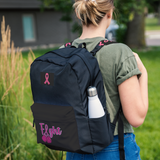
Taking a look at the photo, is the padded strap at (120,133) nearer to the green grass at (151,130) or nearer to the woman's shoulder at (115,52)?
the woman's shoulder at (115,52)

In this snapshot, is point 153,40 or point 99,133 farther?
point 153,40

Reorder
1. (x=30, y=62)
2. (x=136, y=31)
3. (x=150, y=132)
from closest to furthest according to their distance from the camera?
(x=30, y=62) < (x=150, y=132) < (x=136, y=31)

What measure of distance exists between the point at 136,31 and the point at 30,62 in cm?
1069

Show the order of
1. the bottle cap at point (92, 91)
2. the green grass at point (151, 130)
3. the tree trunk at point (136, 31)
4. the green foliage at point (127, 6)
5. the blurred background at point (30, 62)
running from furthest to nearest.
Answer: the tree trunk at point (136, 31), the green foliage at point (127, 6), the green grass at point (151, 130), the blurred background at point (30, 62), the bottle cap at point (92, 91)

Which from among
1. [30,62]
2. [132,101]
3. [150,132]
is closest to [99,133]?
[132,101]

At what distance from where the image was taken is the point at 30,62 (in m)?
2.81

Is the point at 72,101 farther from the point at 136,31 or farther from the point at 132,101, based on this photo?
the point at 136,31

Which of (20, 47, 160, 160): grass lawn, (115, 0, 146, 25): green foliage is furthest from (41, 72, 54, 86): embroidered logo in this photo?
(115, 0, 146, 25): green foliage

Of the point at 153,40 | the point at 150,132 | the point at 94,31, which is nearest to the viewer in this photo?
the point at 94,31

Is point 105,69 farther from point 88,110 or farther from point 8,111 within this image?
point 8,111

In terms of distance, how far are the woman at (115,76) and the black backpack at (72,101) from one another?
70mm

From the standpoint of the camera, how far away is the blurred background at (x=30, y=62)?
8.03 ft

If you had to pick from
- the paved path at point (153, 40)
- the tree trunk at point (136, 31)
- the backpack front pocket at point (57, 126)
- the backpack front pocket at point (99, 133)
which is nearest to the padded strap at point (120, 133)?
the backpack front pocket at point (99, 133)

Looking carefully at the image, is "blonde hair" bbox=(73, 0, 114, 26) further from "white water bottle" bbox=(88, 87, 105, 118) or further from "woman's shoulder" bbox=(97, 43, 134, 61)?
"white water bottle" bbox=(88, 87, 105, 118)
